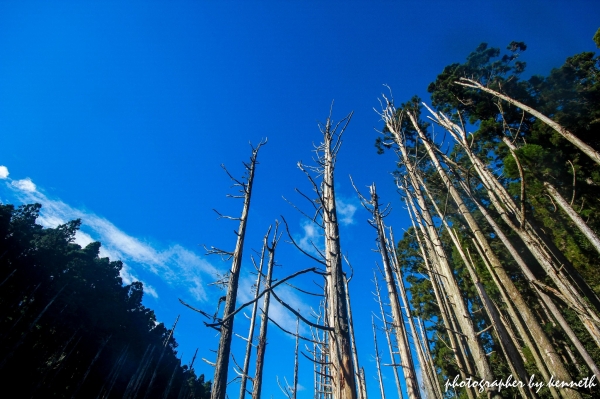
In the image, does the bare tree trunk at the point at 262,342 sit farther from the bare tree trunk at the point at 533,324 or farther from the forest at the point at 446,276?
the bare tree trunk at the point at 533,324

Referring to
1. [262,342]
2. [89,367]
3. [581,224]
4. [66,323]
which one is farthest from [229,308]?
[89,367]

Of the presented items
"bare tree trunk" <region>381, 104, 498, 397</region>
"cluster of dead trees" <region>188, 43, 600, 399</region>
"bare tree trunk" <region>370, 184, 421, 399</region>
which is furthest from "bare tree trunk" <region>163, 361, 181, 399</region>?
"bare tree trunk" <region>381, 104, 498, 397</region>

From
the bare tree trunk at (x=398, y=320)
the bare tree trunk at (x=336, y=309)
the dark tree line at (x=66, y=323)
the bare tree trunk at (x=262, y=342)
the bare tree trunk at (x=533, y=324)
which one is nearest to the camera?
the bare tree trunk at (x=336, y=309)

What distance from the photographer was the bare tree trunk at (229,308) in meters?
5.63

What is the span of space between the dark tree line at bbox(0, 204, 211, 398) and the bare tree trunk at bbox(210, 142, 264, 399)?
83.0 feet

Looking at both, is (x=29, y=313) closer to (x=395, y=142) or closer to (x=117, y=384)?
(x=117, y=384)

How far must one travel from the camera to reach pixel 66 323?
2434cm

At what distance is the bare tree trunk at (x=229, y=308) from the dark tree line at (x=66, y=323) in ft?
83.0

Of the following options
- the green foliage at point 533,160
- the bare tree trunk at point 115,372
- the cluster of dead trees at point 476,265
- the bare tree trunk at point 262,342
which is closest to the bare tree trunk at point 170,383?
the bare tree trunk at point 115,372

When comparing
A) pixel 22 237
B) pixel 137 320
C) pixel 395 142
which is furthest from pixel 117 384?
pixel 395 142

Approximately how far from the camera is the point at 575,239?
1077 centimetres

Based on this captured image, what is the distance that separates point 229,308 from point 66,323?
28.4m

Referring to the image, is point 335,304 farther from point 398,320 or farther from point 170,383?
point 170,383

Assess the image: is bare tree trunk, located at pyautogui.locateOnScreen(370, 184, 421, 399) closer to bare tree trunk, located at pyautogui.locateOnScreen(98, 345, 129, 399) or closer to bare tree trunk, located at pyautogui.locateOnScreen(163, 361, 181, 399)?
bare tree trunk, located at pyautogui.locateOnScreen(98, 345, 129, 399)
